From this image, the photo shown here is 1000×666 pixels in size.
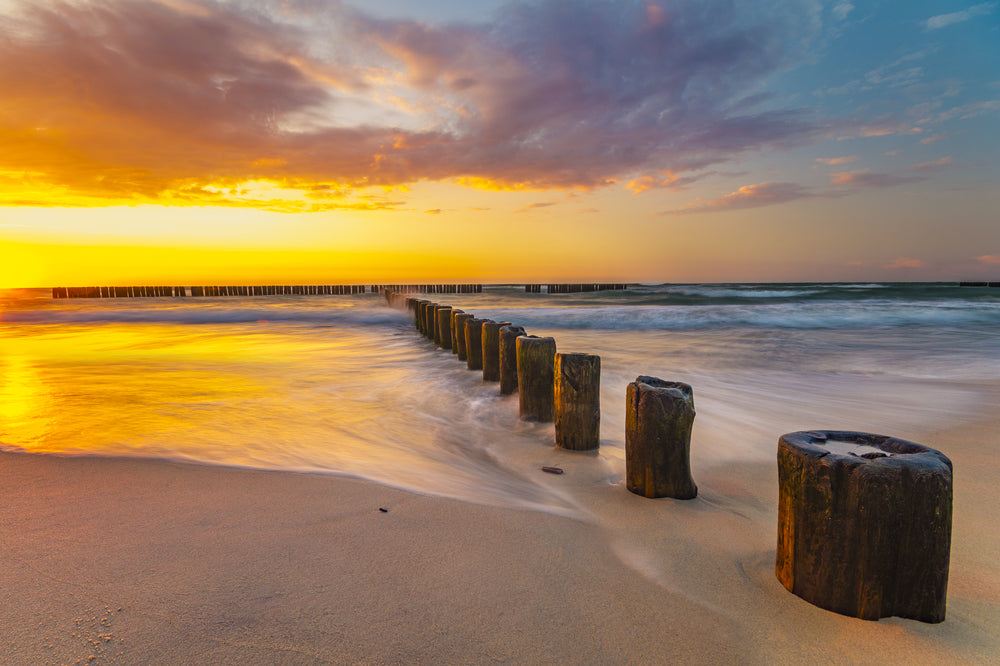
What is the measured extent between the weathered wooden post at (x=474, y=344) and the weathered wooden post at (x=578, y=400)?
3784 mm

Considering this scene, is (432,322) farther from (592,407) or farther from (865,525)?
(865,525)

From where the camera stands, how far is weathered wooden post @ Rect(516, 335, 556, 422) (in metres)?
4.64

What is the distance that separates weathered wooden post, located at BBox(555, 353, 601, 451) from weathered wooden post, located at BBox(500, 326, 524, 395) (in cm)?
174

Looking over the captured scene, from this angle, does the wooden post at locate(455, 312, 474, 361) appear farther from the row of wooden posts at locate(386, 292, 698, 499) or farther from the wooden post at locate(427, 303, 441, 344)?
the wooden post at locate(427, 303, 441, 344)

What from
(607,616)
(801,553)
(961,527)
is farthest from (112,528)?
(961,527)

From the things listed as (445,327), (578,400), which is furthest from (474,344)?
(578,400)

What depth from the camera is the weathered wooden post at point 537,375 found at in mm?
4641

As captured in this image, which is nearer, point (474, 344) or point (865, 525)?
point (865, 525)

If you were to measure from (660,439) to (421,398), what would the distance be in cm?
391

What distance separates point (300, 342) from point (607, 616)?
1231 centimetres

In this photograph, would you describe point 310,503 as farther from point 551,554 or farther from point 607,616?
point 607,616

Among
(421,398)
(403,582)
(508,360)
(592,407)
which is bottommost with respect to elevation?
(421,398)

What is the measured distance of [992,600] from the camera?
2.05 metres

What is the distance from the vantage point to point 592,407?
3932 millimetres
